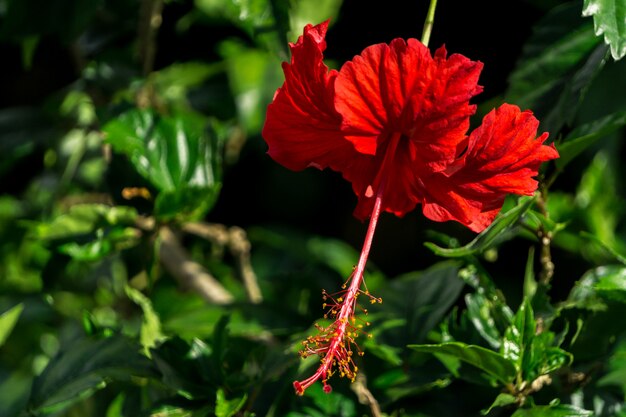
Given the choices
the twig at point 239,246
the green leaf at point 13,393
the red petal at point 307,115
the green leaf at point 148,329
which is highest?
the red petal at point 307,115

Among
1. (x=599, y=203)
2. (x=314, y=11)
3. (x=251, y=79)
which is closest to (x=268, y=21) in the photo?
(x=314, y=11)

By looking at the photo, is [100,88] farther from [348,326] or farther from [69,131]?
[348,326]

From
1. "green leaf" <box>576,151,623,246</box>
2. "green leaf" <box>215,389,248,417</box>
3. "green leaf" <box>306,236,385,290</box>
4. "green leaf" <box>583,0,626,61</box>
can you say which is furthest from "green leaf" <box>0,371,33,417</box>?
"green leaf" <box>576,151,623,246</box>

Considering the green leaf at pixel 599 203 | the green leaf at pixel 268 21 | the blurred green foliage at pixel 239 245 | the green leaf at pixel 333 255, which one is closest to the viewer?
the blurred green foliage at pixel 239 245

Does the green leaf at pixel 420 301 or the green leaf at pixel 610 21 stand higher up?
the green leaf at pixel 610 21

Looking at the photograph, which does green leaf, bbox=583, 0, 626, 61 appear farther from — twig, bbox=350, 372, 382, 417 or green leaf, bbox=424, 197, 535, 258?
twig, bbox=350, 372, 382, 417

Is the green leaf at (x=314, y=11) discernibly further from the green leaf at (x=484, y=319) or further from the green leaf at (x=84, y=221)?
the green leaf at (x=484, y=319)

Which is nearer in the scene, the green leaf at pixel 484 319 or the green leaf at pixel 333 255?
the green leaf at pixel 484 319

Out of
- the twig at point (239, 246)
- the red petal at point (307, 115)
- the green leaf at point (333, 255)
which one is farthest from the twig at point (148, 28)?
the red petal at point (307, 115)
